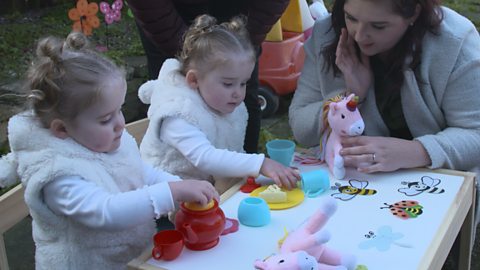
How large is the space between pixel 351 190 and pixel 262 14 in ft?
2.37

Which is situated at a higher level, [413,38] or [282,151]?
[413,38]

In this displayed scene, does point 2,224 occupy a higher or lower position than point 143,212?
lower

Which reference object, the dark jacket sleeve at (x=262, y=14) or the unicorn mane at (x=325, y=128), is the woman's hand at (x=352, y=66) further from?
the dark jacket sleeve at (x=262, y=14)

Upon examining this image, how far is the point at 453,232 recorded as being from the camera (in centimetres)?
131

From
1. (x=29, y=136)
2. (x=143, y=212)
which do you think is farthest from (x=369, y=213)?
(x=29, y=136)

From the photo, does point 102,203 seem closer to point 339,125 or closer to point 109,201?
point 109,201

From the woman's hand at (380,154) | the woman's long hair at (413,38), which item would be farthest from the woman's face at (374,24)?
the woman's hand at (380,154)

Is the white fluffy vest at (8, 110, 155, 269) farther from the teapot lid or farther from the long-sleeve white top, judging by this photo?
the teapot lid

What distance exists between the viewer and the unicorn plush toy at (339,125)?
1.44 metres

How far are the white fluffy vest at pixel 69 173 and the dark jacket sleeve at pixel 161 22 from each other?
513mm

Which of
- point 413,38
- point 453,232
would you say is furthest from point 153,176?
point 413,38

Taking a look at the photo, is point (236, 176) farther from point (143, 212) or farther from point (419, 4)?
point (419, 4)

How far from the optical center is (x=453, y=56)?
1.62 meters

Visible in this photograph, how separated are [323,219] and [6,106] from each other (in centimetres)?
239
